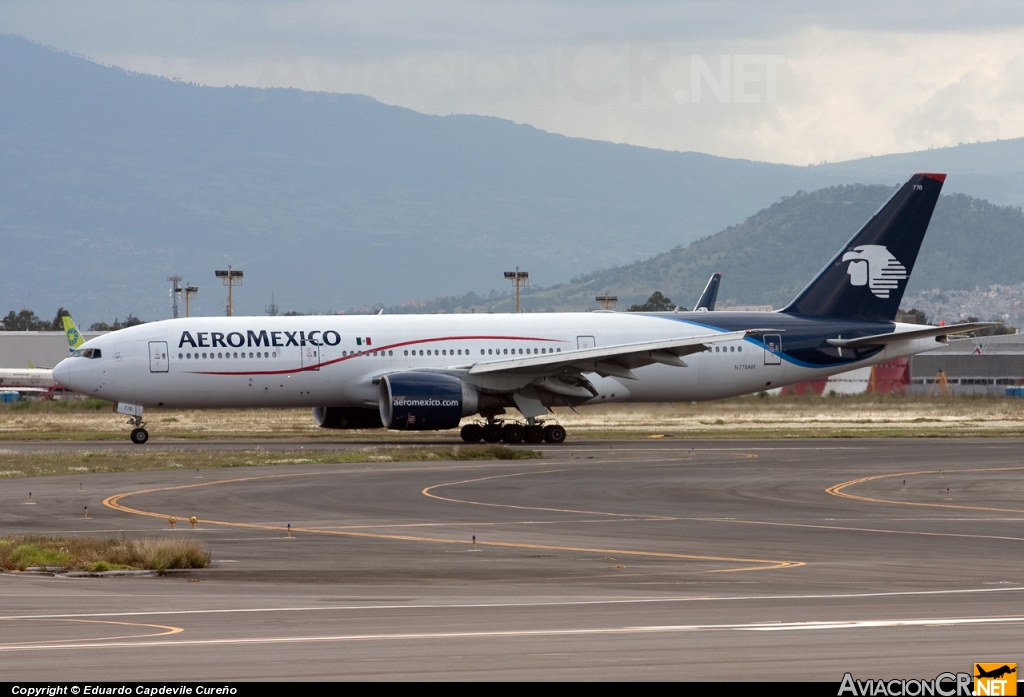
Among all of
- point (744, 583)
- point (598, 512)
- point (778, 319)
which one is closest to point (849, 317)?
point (778, 319)

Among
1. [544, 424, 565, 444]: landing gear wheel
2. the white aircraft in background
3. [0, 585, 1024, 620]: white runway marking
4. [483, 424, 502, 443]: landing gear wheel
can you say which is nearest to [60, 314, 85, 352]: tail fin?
the white aircraft in background

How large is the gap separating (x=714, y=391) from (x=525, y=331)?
667 centimetres

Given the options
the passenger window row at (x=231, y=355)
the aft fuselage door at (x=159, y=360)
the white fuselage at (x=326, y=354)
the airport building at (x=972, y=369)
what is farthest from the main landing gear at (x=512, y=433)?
the airport building at (x=972, y=369)

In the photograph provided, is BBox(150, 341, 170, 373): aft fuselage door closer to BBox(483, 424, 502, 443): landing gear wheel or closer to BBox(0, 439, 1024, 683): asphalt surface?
BBox(483, 424, 502, 443): landing gear wheel

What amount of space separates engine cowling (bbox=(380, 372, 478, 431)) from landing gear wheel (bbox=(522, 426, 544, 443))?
2.36 metres

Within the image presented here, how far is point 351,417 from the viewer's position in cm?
4112

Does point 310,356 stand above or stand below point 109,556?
above

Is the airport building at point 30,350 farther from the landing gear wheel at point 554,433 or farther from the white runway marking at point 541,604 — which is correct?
the white runway marking at point 541,604

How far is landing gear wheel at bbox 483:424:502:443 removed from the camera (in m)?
39.5

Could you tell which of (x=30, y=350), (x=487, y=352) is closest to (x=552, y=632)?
(x=487, y=352)

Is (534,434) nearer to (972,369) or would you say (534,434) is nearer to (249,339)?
(249,339)

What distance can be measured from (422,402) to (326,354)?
400 cm

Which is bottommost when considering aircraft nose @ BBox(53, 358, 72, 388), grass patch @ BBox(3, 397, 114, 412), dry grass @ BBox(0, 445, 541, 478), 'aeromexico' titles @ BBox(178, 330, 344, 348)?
dry grass @ BBox(0, 445, 541, 478)

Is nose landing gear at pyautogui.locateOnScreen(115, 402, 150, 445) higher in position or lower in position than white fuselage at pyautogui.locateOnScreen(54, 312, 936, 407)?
lower
